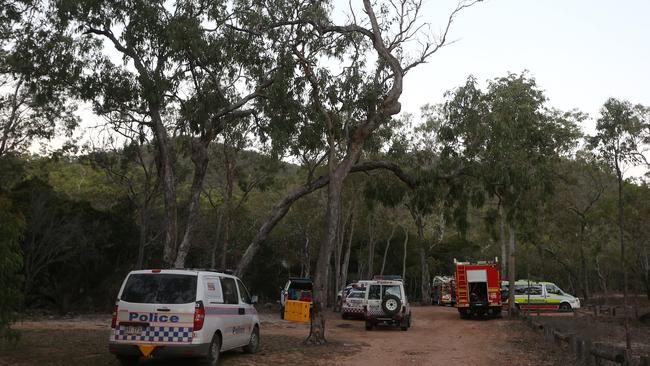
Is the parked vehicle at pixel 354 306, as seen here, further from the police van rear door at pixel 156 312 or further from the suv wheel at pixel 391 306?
the police van rear door at pixel 156 312

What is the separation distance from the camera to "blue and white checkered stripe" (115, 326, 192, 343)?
31.8 ft

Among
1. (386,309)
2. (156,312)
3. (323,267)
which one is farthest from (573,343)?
(156,312)

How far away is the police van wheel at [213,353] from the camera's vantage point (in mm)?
10216

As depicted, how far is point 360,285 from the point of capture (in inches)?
1112

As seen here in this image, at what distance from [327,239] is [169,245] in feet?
17.2

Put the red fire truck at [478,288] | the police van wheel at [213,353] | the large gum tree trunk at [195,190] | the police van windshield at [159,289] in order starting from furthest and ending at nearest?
the red fire truck at [478,288] < the large gum tree trunk at [195,190] < the police van wheel at [213,353] < the police van windshield at [159,289]

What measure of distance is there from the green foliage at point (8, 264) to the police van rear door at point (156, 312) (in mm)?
1777

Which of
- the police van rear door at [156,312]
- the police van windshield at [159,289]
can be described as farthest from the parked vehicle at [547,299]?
the police van rear door at [156,312]

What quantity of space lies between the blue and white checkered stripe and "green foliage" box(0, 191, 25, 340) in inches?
77.1

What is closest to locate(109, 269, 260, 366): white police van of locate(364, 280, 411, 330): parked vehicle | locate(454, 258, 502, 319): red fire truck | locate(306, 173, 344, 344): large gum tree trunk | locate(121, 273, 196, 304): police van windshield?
locate(121, 273, 196, 304): police van windshield

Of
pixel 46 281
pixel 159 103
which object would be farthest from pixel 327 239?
pixel 46 281

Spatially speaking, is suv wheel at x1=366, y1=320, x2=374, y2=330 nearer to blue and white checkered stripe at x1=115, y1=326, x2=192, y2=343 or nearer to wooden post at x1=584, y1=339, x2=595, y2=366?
wooden post at x1=584, y1=339, x2=595, y2=366

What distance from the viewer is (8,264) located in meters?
9.54

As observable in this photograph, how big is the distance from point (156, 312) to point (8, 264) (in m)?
2.58
